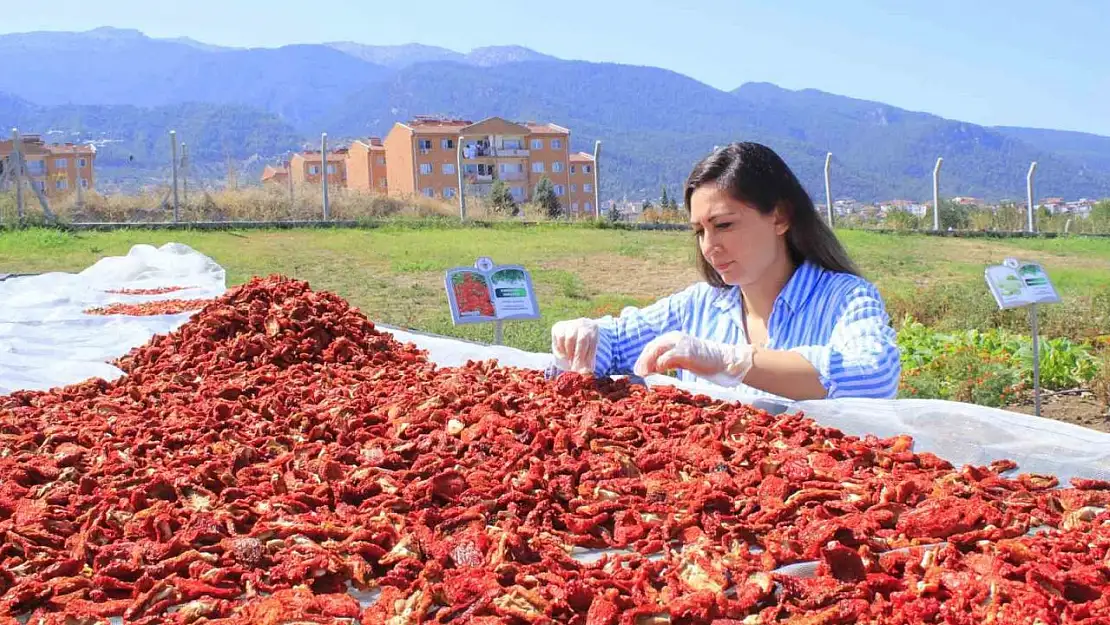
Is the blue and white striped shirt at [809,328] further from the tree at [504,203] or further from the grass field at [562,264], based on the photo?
the tree at [504,203]

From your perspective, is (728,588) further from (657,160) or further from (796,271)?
(657,160)

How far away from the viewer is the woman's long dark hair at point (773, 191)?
2.75m

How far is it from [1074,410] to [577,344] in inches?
177

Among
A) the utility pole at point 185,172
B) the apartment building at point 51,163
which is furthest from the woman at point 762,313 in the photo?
the utility pole at point 185,172

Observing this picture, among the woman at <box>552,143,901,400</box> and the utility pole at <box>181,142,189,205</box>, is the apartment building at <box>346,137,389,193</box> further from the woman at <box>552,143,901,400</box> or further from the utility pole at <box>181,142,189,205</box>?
the woman at <box>552,143,901,400</box>

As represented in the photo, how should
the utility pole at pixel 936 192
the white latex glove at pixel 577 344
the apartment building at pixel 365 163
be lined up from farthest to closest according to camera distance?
the apartment building at pixel 365 163 → the utility pole at pixel 936 192 → the white latex glove at pixel 577 344

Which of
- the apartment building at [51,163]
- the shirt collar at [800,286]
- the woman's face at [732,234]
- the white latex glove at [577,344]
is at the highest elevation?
the apartment building at [51,163]

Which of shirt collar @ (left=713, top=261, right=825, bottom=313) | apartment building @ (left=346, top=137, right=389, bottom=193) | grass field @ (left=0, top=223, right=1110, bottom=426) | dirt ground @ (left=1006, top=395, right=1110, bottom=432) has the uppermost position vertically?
apartment building @ (left=346, top=137, right=389, bottom=193)

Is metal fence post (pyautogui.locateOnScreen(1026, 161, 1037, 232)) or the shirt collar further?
metal fence post (pyautogui.locateOnScreen(1026, 161, 1037, 232))

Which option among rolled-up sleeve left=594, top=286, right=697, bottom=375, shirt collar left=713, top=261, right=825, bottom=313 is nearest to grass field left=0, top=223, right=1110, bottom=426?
rolled-up sleeve left=594, top=286, right=697, bottom=375

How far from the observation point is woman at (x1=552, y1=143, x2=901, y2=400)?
2486mm

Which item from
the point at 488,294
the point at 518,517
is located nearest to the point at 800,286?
the point at 518,517

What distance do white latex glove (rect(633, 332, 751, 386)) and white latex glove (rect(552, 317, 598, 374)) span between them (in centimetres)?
33

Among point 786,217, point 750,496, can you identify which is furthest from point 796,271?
point 750,496
